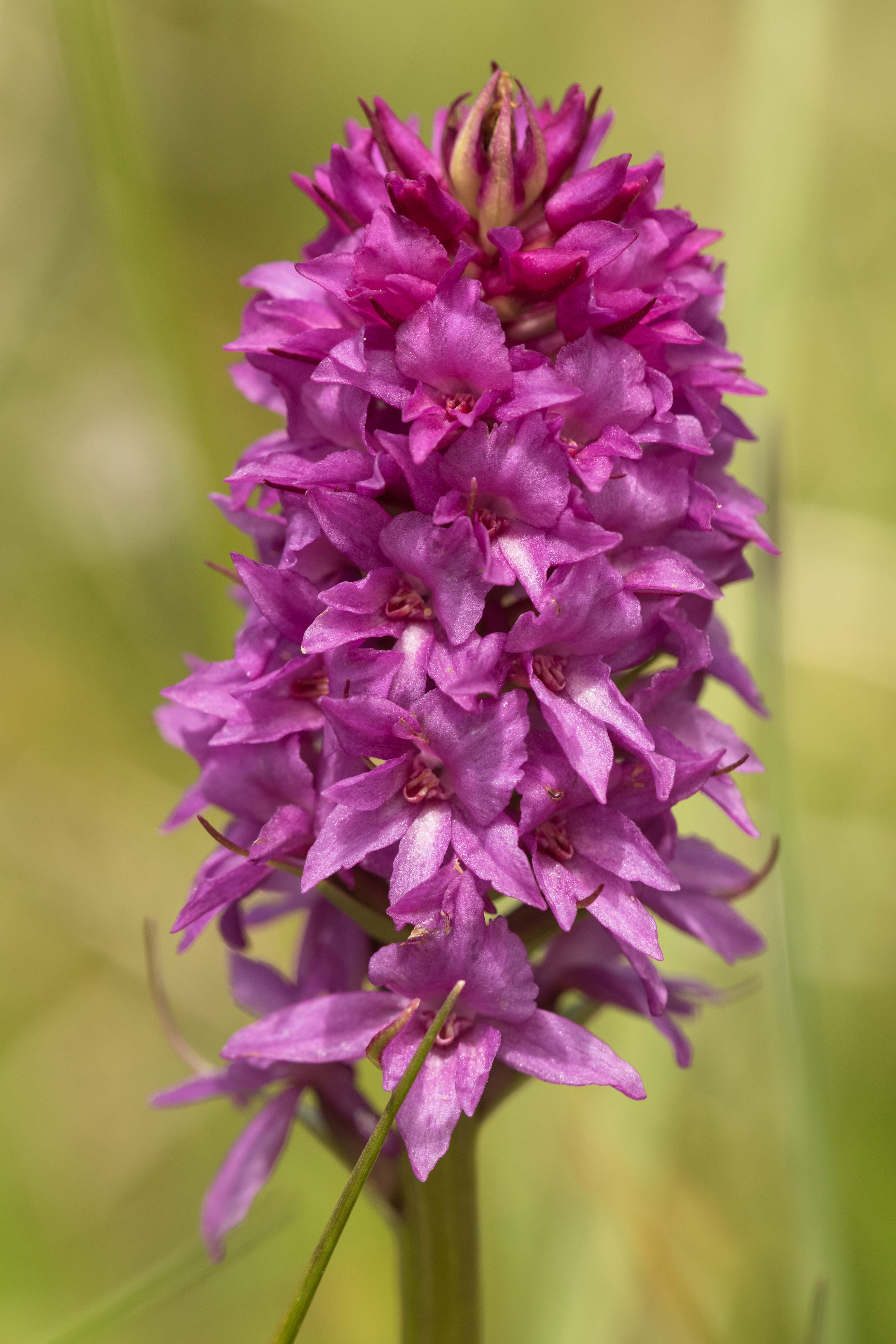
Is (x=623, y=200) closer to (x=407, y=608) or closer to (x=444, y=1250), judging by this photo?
(x=407, y=608)

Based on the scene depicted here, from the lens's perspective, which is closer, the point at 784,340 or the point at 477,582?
the point at 477,582

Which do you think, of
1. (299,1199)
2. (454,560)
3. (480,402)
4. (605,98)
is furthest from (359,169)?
(605,98)

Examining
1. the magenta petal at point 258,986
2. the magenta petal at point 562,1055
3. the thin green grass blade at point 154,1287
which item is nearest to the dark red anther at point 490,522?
the magenta petal at point 562,1055

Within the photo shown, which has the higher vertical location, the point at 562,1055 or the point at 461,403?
the point at 461,403

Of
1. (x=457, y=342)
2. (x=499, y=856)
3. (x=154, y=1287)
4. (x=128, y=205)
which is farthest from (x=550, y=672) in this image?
(x=128, y=205)

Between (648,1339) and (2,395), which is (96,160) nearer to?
(2,395)

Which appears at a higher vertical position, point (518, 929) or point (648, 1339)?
point (518, 929)
